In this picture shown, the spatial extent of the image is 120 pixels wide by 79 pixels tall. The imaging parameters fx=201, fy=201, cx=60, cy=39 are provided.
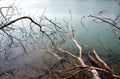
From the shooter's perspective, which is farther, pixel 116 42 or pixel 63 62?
pixel 116 42

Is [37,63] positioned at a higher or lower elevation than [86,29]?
lower

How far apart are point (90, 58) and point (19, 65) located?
12.6 ft

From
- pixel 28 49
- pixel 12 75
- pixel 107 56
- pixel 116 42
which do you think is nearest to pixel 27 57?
pixel 28 49

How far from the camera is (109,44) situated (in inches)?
508

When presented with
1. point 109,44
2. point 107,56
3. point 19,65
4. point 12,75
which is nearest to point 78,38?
point 109,44

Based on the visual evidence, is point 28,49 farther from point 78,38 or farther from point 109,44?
point 109,44

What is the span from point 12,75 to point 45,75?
5.45ft

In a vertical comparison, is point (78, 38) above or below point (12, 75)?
above

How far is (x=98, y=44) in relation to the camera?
1309 cm

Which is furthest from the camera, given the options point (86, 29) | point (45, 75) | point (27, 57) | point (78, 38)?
point (86, 29)

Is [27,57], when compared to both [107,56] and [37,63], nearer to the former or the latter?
[37,63]

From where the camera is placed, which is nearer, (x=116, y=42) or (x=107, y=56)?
→ (x=107, y=56)

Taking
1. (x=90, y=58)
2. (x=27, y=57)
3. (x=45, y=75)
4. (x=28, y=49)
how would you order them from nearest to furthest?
(x=45, y=75) → (x=90, y=58) → (x=27, y=57) → (x=28, y=49)

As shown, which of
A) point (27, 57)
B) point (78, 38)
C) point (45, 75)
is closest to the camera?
point (45, 75)
